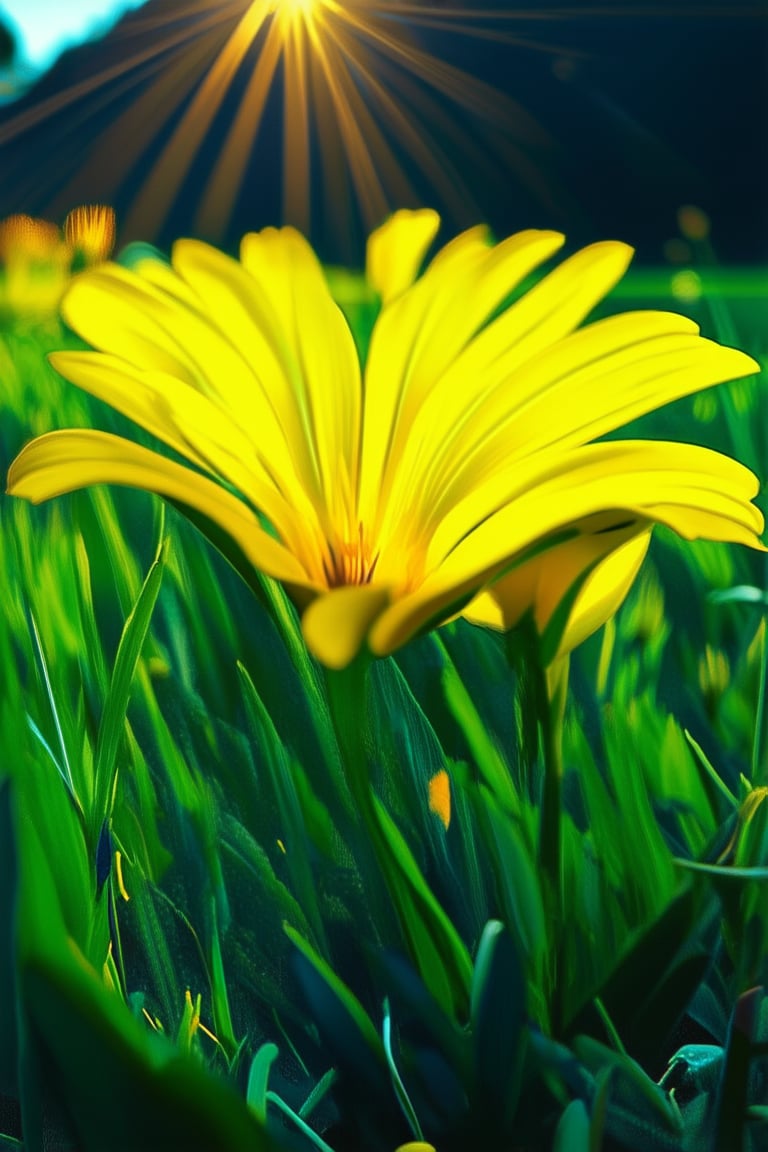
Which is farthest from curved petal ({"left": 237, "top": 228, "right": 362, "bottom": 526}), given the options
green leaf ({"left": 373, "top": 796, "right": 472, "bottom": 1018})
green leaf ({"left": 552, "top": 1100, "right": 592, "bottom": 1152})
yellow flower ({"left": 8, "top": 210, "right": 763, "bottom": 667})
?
green leaf ({"left": 552, "top": 1100, "right": 592, "bottom": 1152})

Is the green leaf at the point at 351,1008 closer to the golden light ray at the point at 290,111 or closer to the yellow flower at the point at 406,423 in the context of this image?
the yellow flower at the point at 406,423

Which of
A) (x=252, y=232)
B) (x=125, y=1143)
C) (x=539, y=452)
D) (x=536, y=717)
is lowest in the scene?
(x=125, y=1143)

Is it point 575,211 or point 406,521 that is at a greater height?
point 575,211

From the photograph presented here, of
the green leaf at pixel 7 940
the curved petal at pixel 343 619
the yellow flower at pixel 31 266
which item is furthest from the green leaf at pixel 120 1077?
the yellow flower at pixel 31 266

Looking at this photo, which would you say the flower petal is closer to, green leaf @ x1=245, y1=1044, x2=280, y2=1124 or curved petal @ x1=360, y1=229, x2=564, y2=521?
curved petal @ x1=360, y1=229, x2=564, y2=521

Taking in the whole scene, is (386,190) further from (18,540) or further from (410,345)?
(18,540)

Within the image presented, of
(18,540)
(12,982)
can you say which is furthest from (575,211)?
(12,982)
